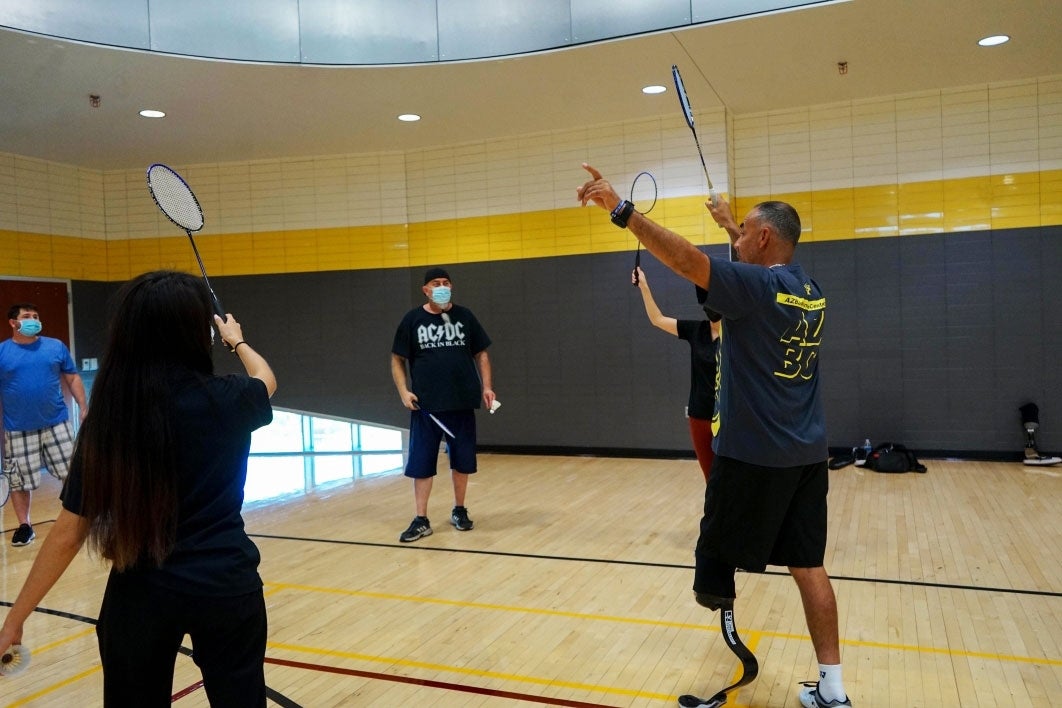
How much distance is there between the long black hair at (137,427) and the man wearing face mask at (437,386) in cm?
393

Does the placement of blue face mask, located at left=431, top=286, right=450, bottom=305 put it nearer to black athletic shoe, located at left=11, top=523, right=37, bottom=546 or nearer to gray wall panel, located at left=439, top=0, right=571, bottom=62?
gray wall panel, located at left=439, top=0, right=571, bottom=62

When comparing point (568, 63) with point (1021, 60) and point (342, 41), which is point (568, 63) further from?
point (1021, 60)

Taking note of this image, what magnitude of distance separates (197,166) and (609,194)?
31.6ft

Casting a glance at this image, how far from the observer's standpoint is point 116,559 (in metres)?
1.70

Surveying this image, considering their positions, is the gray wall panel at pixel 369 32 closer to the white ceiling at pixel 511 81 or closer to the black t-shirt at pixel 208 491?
the white ceiling at pixel 511 81

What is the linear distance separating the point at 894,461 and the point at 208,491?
7.40 metres

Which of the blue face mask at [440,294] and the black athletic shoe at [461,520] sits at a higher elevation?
the blue face mask at [440,294]

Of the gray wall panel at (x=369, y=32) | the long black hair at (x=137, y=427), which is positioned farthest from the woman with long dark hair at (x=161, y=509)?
the gray wall panel at (x=369, y=32)

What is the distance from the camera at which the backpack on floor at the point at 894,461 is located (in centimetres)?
776

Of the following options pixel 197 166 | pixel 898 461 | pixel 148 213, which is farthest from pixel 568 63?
pixel 148 213

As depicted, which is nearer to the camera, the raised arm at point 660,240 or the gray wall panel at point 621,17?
the raised arm at point 660,240

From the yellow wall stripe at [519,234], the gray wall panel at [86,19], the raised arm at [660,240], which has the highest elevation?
the gray wall panel at [86,19]

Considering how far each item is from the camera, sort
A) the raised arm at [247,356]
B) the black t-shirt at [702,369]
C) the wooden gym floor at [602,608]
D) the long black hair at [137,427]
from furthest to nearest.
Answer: the black t-shirt at [702,369]
the wooden gym floor at [602,608]
the raised arm at [247,356]
the long black hair at [137,427]

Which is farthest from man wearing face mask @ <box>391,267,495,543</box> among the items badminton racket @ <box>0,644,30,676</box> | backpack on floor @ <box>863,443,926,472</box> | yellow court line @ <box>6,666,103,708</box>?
backpack on floor @ <box>863,443,926,472</box>
